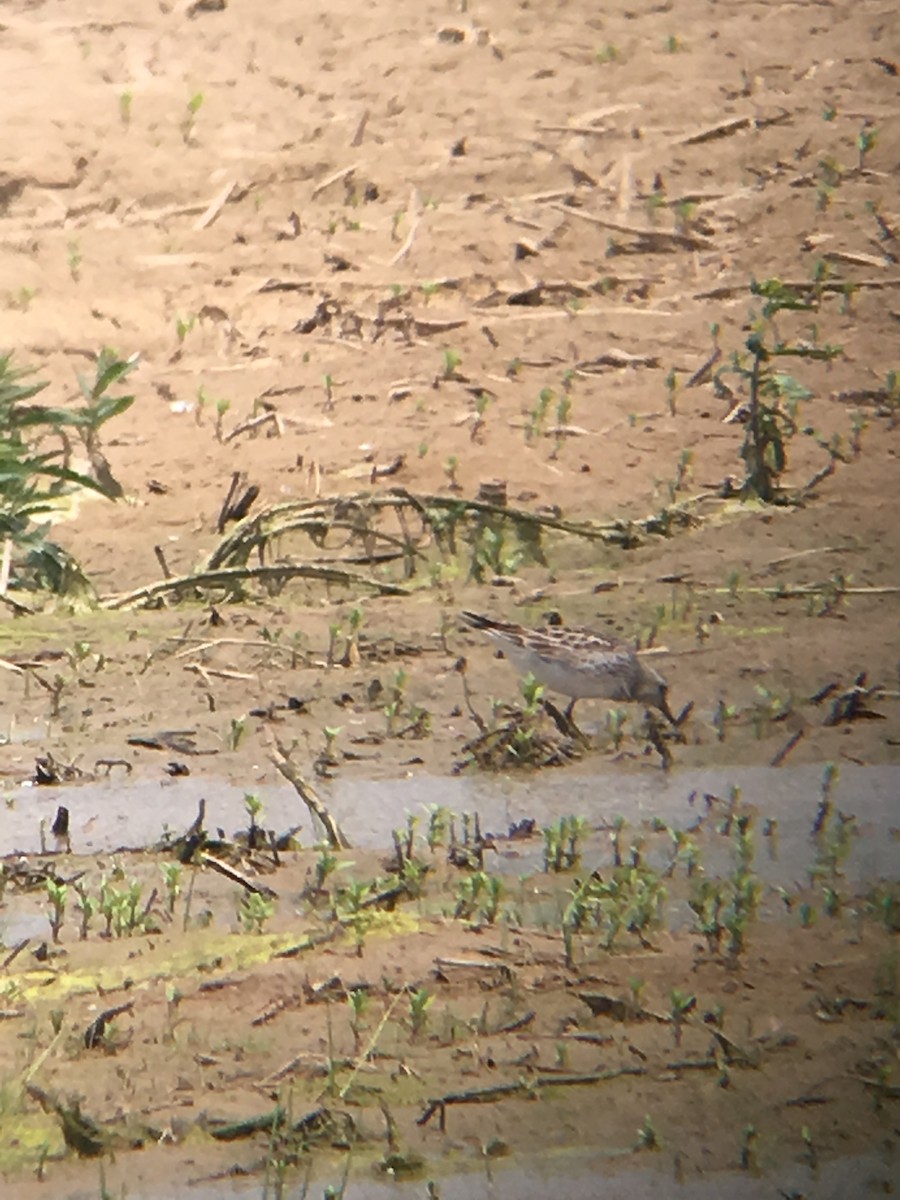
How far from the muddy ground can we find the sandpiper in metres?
0.13

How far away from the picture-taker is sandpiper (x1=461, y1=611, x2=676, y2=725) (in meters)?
5.23

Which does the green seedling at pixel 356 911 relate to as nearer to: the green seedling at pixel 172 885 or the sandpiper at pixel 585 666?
the green seedling at pixel 172 885

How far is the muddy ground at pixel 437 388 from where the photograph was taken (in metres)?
4.33

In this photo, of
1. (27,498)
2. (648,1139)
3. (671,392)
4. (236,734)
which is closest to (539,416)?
(671,392)

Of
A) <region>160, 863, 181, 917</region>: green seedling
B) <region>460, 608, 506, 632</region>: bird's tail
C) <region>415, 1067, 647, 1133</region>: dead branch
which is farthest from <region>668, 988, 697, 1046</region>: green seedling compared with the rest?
<region>460, 608, 506, 632</region>: bird's tail

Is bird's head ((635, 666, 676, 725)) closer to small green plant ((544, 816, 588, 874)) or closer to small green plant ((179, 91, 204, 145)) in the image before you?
small green plant ((544, 816, 588, 874))

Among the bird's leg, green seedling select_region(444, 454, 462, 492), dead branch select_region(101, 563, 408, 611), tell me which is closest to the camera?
the bird's leg

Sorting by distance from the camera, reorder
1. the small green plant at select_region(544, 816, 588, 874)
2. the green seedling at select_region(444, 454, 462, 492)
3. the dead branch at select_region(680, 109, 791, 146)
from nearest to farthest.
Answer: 1. the small green plant at select_region(544, 816, 588, 874)
2. the green seedling at select_region(444, 454, 462, 492)
3. the dead branch at select_region(680, 109, 791, 146)

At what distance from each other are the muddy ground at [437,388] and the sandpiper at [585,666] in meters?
0.13

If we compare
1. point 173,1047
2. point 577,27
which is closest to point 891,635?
point 173,1047

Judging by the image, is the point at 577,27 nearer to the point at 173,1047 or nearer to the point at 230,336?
the point at 230,336

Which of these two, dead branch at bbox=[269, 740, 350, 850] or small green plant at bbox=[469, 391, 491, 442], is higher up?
dead branch at bbox=[269, 740, 350, 850]

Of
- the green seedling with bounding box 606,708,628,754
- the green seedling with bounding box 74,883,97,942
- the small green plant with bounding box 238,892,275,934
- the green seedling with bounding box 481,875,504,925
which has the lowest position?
the green seedling with bounding box 606,708,628,754

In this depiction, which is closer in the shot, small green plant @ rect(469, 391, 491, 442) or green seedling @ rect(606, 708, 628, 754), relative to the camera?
green seedling @ rect(606, 708, 628, 754)
